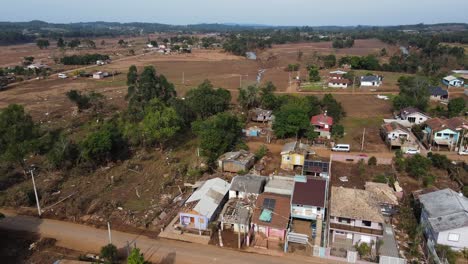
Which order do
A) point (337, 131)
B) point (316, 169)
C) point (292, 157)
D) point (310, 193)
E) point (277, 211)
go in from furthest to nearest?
point (337, 131)
point (292, 157)
point (316, 169)
point (310, 193)
point (277, 211)

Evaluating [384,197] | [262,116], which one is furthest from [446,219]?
[262,116]

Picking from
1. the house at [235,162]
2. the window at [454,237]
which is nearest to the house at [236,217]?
the house at [235,162]

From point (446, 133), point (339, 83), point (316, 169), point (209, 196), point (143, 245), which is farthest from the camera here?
point (339, 83)

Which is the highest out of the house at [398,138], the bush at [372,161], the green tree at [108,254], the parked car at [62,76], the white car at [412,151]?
the parked car at [62,76]

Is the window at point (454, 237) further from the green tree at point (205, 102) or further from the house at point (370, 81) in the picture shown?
the house at point (370, 81)

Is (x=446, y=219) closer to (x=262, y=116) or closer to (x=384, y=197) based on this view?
(x=384, y=197)
